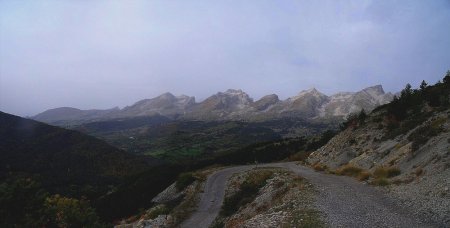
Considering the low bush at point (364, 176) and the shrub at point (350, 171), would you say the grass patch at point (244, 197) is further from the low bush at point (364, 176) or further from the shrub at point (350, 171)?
the low bush at point (364, 176)

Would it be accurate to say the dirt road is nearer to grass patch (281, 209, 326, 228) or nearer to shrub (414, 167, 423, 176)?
grass patch (281, 209, 326, 228)

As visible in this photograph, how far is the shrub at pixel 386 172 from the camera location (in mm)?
35812

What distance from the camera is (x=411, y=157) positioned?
1441 inches

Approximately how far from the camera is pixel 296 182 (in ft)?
129

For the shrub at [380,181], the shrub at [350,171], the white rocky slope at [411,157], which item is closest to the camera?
the white rocky slope at [411,157]

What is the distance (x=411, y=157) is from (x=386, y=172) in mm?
2966

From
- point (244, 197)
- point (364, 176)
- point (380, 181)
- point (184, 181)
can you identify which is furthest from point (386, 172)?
point (184, 181)

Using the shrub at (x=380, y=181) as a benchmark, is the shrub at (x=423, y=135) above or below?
above

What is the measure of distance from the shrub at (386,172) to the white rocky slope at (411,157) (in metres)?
0.61

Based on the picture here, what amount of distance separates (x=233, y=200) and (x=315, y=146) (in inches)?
2169

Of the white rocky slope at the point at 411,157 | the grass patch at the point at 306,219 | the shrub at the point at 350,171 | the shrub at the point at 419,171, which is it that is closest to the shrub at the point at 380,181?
the white rocky slope at the point at 411,157

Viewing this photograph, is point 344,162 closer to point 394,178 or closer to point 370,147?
point 370,147

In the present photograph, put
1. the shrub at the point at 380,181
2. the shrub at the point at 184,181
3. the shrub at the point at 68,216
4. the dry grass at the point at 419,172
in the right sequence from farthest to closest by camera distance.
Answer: the shrub at the point at 184,181, the shrub at the point at 380,181, the dry grass at the point at 419,172, the shrub at the point at 68,216

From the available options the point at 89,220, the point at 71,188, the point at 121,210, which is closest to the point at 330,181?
the point at 89,220
